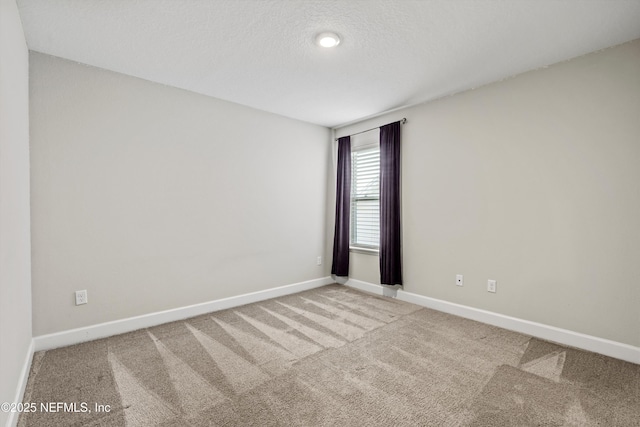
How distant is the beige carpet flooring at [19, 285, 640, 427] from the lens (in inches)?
65.2

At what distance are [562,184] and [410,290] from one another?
1.90m

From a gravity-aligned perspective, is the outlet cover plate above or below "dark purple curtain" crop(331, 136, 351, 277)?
below

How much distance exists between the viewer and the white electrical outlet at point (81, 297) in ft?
8.36

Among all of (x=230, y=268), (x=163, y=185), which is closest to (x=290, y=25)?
(x=163, y=185)

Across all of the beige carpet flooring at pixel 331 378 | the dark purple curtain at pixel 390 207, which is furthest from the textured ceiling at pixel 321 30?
the beige carpet flooring at pixel 331 378

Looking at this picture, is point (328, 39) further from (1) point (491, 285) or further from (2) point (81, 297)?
(2) point (81, 297)

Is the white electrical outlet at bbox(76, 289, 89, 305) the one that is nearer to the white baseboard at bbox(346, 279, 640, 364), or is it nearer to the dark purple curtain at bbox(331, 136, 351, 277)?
the dark purple curtain at bbox(331, 136, 351, 277)

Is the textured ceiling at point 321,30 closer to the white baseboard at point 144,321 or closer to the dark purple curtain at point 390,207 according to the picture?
the dark purple curtain at point 390,207

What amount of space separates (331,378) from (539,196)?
2.38 metres

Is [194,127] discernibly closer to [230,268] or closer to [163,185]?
[163,185]

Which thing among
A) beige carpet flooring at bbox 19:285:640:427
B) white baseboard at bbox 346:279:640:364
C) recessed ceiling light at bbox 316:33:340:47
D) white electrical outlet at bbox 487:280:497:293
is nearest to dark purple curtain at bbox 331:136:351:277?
white baseboard at bbox 346:279:640:364

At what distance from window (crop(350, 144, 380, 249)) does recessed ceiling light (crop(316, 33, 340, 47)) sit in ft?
6.45

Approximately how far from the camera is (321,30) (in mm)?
2127

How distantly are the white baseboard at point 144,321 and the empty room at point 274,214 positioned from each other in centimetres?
2
